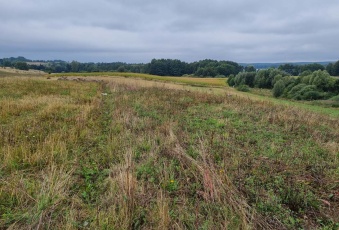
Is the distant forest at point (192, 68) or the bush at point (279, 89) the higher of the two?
the distant forest at point (192, 68)

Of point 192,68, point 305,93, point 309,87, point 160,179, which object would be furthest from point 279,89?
point 160,179

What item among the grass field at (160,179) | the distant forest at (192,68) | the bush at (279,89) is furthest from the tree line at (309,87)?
the grass field at (160,179)

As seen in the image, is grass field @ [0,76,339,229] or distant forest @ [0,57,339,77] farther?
distant forest @ [0,57,339,77]

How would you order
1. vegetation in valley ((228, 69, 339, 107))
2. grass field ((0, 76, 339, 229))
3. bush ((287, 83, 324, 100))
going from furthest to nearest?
vegetation in valley ((228, 69, 339, 107)) → bush ((287, 83, 324, 100)) → grass field ((0, 76, 339, 229))

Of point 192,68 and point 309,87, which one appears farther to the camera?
point 192,68

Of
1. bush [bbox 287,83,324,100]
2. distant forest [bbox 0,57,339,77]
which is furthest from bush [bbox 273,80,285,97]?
distant forest [bbox 0,57,339,77]

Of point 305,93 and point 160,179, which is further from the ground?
point 160,179

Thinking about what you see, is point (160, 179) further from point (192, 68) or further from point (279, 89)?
point (192, 68)

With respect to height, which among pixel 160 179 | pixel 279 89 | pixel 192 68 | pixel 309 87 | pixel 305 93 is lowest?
pixel 305 93

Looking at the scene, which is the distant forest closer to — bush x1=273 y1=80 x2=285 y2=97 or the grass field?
bush x1=273 y1=80 x2=285 y2=97

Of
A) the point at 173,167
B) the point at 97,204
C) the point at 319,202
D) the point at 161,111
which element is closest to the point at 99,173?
the point at 97,204

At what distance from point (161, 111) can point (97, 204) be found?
7.10m

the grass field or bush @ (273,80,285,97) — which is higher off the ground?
the grass field

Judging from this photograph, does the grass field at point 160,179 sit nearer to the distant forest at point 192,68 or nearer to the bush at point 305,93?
the bush at point 305,93
